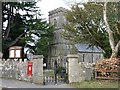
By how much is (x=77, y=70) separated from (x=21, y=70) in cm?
380

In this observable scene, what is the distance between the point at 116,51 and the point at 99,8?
542 centimetres

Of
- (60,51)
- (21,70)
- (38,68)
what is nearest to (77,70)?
(38,68)

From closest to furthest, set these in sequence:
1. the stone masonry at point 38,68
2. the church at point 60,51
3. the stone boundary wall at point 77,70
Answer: the stone masonry at point 38,68 → the stone boundary wall at point 77,70 → the church at point 60,51

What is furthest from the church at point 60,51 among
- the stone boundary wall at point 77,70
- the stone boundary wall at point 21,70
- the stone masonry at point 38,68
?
the stone masonry at point 38,68

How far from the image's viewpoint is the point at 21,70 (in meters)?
18.8

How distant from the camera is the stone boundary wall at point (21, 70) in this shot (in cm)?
1681

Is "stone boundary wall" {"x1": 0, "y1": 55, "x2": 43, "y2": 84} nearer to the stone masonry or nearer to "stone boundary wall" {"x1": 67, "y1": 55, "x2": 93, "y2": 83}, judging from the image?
the stone masonry

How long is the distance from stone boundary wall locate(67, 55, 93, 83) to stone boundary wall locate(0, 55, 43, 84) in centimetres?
165

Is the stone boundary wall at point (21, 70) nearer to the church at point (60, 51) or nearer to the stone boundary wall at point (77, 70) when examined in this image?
the stone boundary wall at point (77, 70)

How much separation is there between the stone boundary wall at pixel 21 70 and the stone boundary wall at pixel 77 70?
1.65 meters

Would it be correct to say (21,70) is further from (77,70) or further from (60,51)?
(60,51)

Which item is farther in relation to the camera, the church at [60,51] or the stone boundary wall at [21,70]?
the church at [60,51]

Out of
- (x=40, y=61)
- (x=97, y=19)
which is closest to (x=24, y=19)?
(x=97, y=19)

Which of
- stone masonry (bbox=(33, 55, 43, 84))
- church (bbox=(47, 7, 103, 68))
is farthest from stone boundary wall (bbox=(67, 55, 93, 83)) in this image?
church (bbox=(47, 7, 103, 68))
